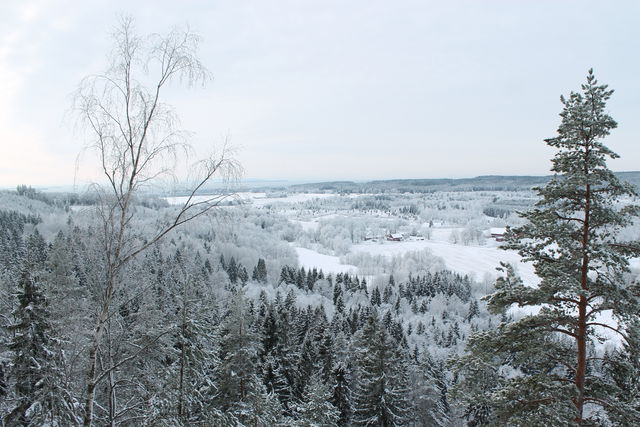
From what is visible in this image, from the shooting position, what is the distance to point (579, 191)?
589 cm

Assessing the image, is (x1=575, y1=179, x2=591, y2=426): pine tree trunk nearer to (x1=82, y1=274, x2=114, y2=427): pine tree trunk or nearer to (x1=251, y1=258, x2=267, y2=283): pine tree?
(x1=82, y1=274, x2=114, y2=427): pine tree trunk

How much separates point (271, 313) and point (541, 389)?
75.9 ft

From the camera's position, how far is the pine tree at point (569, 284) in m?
5.58

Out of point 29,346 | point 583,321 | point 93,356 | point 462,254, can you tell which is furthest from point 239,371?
point 462,254

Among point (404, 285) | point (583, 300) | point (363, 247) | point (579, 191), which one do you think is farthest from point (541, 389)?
point (363, 247)

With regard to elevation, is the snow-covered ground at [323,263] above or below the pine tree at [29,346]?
below

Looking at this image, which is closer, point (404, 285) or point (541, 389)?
point (541, 389)

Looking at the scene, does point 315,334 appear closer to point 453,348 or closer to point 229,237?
point 229,237

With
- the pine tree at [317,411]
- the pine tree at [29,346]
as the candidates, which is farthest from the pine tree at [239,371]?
the pine tree at [29,346]

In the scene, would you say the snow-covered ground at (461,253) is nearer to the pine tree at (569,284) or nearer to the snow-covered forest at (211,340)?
the snow-covered forest at (211,340)

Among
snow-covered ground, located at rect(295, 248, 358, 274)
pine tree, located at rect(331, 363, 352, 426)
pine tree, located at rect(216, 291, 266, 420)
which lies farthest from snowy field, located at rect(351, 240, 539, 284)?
pine tree, located at rect(216, 291, 266, 420)

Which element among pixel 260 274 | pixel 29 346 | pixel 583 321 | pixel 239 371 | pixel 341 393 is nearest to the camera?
pixel 583 321

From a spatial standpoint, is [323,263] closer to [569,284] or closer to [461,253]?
[461,253]

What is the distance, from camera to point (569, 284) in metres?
5.48
